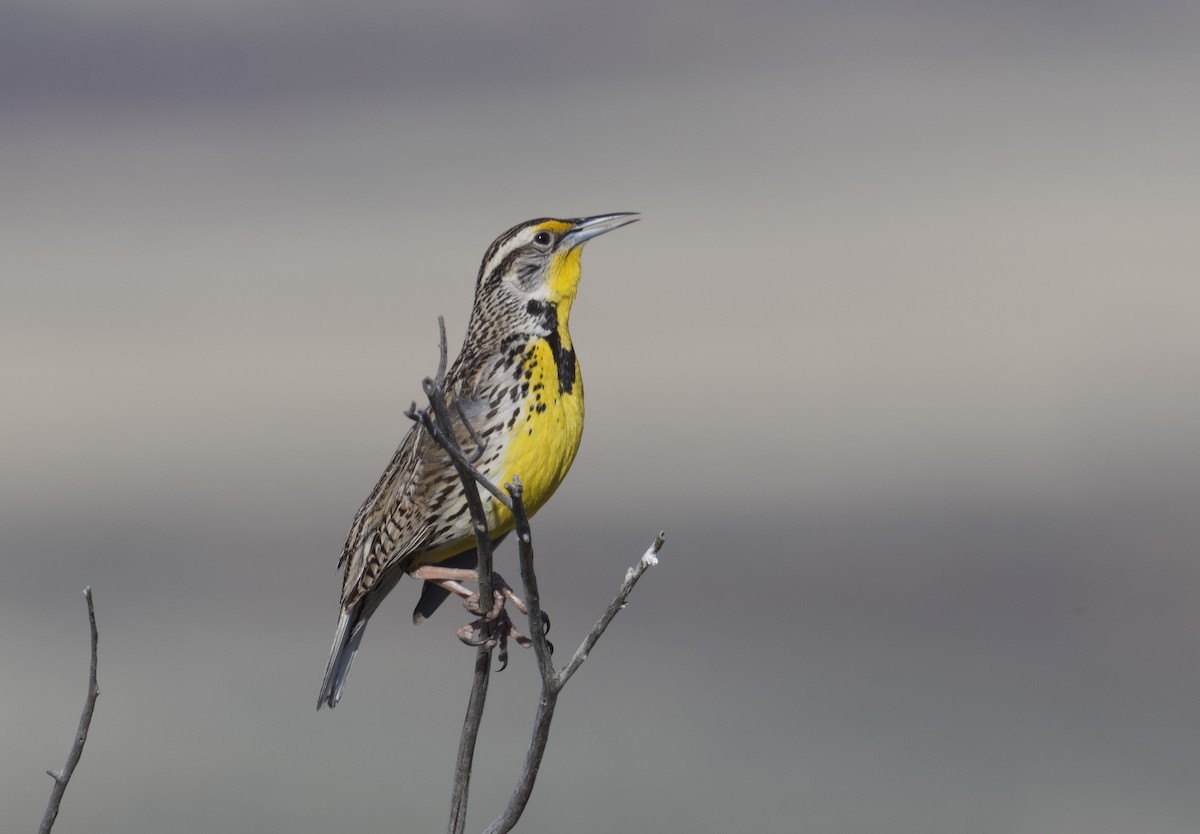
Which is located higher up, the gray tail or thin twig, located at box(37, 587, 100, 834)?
thin twig, located at box(37, 587, 100, 834)

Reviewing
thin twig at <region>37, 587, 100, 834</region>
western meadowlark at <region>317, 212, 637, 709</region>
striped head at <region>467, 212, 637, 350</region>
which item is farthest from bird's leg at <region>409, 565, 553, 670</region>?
thin twig at <region>37, 587, 100, 834</region>

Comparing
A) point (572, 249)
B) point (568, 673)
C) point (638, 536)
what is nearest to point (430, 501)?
point (572, 249)

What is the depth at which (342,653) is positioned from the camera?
8.16 feet

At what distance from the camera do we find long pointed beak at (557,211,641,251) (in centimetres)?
269

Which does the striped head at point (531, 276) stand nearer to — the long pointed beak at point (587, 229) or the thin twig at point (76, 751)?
the long pointed beak at point (587, 229)

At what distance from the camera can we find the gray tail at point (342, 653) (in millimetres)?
2438

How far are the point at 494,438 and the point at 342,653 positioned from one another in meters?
0.41

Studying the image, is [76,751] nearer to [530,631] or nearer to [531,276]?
[530,631]

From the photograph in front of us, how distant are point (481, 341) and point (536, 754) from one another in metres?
1.23

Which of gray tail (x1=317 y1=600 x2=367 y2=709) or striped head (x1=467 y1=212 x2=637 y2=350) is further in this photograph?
striped head (x1=467 y1=212 x2=637 y2=350)

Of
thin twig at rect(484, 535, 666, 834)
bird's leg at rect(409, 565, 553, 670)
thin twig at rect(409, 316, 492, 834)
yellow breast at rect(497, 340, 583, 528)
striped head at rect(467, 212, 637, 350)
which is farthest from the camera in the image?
striped head at rect(467, 212, 637, 350)

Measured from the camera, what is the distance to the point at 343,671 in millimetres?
2482

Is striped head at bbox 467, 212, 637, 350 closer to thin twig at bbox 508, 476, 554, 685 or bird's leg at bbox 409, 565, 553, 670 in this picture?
bird's leg at bbox 409, 565, 553, 670

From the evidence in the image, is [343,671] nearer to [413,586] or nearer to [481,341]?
[481,341]
